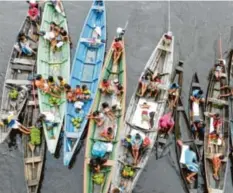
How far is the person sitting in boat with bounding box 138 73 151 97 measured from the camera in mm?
20469

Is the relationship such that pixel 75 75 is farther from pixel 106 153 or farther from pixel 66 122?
pixel 106 153

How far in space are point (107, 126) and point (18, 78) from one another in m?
5.32

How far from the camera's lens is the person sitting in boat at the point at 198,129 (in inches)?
790

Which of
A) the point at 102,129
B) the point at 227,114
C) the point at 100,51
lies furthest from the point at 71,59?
the point at 227,114

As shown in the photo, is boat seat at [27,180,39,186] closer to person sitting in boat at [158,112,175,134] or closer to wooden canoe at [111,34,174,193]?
wooden canoe at [111,34,174,193]

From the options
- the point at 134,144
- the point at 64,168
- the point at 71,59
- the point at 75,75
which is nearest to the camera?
the point at 134,144

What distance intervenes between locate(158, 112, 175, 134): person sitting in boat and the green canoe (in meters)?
4.70

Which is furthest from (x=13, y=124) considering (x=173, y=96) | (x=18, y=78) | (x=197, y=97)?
(x=197, y=97)

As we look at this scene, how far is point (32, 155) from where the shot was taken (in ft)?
62.0

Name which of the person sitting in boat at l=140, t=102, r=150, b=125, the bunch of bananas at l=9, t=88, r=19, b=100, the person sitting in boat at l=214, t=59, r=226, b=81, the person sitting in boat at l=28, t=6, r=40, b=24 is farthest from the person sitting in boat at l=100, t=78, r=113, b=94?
the person sitting in boat at l=214, t=59, r=226, b=81

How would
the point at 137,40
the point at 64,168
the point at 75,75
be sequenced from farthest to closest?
the point at 137,40, the point at 75,75, the point at 64,168

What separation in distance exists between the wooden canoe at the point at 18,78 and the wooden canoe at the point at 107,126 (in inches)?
145

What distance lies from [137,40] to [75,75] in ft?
16.6

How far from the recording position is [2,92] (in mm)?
21562
